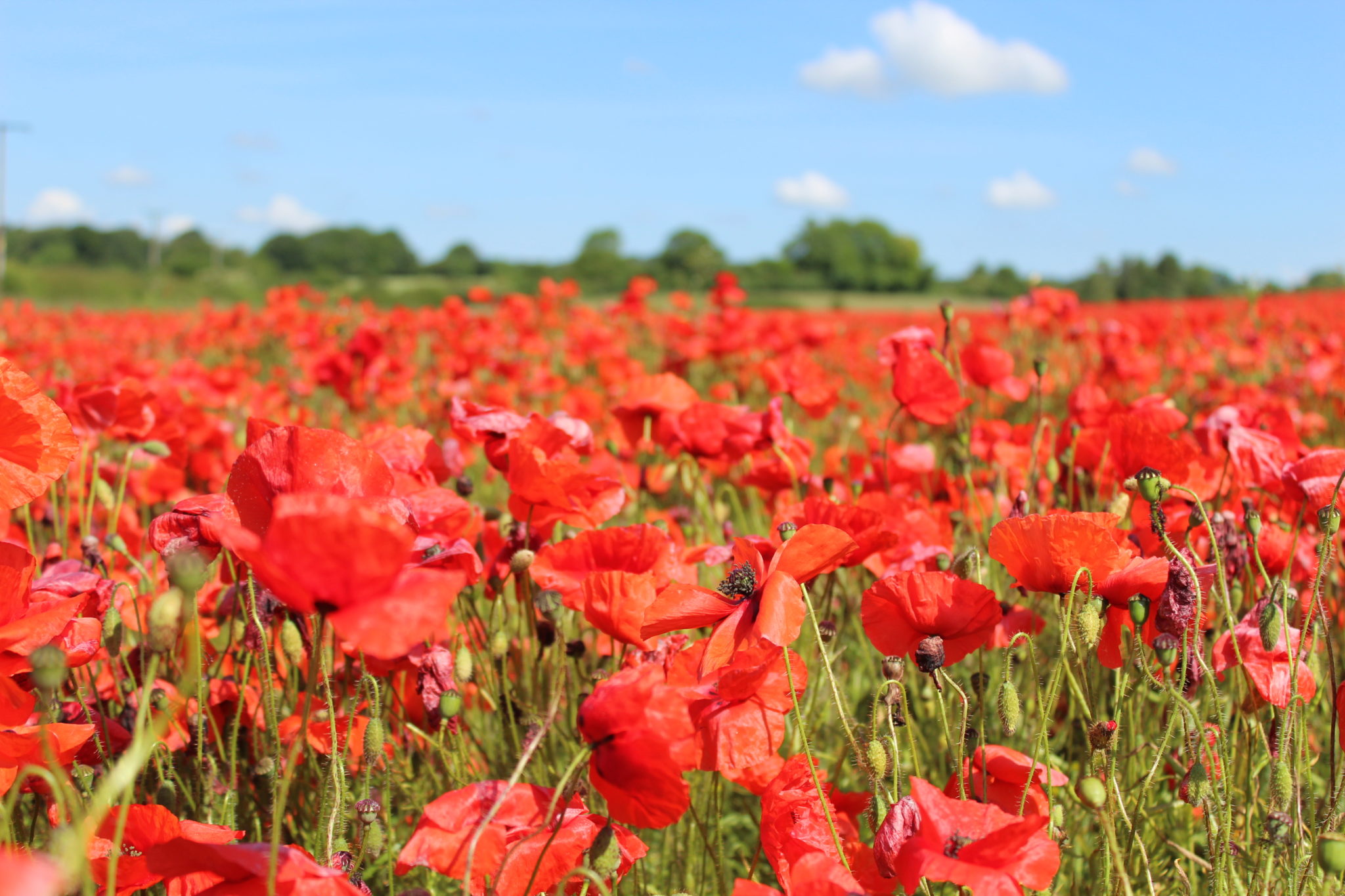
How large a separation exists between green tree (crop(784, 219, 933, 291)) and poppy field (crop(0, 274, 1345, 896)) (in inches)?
1629

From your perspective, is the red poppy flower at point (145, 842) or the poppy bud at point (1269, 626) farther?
the poppy bud at point (1269, 626)

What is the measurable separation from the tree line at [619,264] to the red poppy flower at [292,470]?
17.0 metres

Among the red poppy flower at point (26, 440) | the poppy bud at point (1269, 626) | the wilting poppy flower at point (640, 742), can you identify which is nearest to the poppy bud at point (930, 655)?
the wilting poppy flower at point (640, 742)

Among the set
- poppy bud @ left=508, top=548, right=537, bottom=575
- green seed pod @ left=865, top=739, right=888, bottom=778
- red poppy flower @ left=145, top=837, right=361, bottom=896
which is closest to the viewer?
red poppy flower @ left=145, top=837, right=361, bottom=896

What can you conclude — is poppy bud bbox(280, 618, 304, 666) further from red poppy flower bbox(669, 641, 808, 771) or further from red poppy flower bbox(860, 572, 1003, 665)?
red poppy flower bbox(860, 572, 1003, 665)

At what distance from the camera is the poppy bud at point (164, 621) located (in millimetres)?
810

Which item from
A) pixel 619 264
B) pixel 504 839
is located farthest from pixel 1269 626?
pixel 619 264

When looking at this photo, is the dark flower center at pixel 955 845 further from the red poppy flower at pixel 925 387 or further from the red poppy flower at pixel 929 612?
the red poppy flower at pixel 925 387

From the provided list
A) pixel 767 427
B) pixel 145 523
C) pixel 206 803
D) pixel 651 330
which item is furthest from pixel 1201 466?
pixel 651 330

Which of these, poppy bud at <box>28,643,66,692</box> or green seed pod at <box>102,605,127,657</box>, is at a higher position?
poppy bud at <box>28,643,66,692</box>

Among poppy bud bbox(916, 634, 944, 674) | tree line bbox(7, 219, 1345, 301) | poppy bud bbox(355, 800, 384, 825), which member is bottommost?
poppy bud bbox(355, 800, 384, 825)

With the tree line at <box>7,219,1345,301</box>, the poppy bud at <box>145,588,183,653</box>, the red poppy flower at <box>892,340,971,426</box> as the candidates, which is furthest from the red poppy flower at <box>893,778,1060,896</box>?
the tree line at <box>7,219,1345,301</box>

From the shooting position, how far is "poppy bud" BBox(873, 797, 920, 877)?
990mm

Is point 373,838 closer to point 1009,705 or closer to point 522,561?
point 522,561
